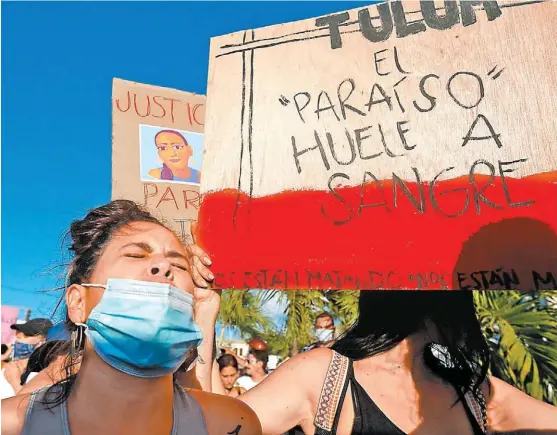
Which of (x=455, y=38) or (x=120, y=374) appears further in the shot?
(x=455, y=38)

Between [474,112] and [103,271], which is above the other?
[474,112]

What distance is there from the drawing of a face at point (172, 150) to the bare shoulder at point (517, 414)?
6.68 feet

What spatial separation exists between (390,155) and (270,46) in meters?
0.72

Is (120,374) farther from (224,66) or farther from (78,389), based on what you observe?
(224,66)

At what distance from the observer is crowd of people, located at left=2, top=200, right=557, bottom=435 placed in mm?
1752

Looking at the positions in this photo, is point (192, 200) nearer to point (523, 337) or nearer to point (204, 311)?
point (204, 311)

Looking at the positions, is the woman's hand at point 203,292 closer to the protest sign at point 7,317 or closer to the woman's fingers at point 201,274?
the woman's fingers at point 201,274

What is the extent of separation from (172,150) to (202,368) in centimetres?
149

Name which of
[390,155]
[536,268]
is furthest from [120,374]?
[536,268]

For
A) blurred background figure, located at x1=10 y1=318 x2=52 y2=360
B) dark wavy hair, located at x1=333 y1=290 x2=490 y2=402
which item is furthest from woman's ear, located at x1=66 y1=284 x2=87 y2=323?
blurred background figure, located at x1=10 y1=318 x2=52 y2=360

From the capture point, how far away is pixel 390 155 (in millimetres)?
2117

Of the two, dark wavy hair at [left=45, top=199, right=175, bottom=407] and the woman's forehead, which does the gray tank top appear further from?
the woman's forehead

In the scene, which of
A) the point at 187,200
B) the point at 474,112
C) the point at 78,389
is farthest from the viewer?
the point at 187,200

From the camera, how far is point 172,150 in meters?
3.30
